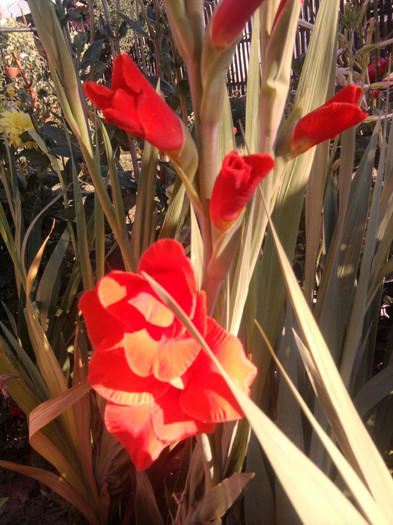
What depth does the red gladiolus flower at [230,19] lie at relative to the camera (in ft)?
1.08

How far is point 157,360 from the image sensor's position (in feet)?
1.14

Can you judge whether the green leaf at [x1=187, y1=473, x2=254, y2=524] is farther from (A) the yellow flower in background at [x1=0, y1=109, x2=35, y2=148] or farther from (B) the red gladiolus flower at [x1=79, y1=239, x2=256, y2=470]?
(A) the yellow flower in background at [x1=0, y1=109, x2=35, y2=148]

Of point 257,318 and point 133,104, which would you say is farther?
point 257,318

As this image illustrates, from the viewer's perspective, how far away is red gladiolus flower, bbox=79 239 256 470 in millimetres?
346

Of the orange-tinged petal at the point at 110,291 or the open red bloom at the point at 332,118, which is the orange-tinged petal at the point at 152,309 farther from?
the open red bloom at the point at 332,118

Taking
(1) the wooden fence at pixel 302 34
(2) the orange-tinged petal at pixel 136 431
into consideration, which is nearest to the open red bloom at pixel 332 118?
(2) the orange-tinged petal at pixel 136 431

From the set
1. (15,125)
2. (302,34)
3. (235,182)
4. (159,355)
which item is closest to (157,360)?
(159,355)

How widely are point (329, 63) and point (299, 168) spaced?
0.14 metres

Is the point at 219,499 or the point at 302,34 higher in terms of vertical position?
the point at 302,34

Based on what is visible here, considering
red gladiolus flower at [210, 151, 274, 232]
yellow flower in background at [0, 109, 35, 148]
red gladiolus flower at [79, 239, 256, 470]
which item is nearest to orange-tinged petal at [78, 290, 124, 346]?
red gladiolus flower at [79, 239, 256, 470]

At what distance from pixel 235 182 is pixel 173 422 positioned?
0.19 m

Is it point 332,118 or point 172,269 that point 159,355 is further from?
point 332,118

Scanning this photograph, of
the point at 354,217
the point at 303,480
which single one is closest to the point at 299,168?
the point at 354,217

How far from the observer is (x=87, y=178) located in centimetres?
108
